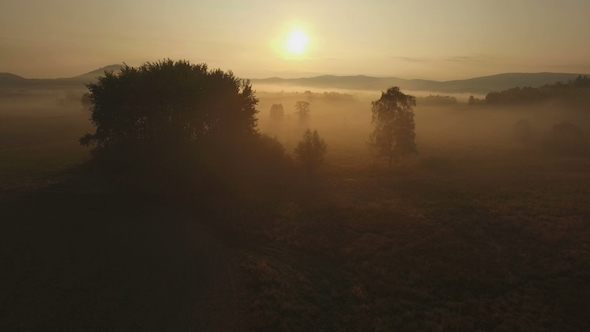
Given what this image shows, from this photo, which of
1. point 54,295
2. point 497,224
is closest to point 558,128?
point 497,224

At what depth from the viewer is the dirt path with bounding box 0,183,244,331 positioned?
48.4 feet

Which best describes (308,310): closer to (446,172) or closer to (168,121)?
(168,121)

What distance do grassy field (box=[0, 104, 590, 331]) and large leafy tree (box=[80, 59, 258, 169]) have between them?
17.6 ft

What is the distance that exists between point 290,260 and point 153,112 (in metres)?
27.5

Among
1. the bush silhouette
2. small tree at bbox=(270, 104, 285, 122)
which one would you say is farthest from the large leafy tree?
small tree at bbox=(270, 104, 285, 122)

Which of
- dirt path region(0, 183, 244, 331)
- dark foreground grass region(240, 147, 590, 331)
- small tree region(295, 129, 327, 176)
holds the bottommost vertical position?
dark foreground grass region(240, 147, 590, 331)

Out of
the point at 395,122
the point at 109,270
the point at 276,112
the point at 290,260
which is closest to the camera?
the point at 109,270

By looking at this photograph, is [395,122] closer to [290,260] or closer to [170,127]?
[170,127]

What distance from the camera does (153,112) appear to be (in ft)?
123

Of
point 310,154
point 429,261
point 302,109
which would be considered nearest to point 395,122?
point 310,154

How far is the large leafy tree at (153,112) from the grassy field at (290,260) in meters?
5.37

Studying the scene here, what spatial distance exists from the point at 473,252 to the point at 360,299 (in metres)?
11.2

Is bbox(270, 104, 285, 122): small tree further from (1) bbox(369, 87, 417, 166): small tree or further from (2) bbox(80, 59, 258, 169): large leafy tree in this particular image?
(2) bbox(80, 59, 258, 169): large leafy tree

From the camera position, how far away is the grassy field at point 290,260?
1534 centimetres
